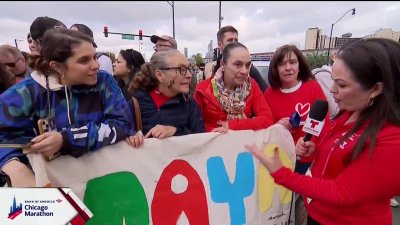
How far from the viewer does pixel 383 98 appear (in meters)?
1.29

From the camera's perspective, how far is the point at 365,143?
1.28 meters

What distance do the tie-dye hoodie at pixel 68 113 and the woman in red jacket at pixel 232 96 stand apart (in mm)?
991

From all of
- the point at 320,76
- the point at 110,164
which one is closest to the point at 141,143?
the point at 110,164

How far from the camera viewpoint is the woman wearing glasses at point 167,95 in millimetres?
2246

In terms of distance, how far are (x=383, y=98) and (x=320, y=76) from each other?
2147 millimetres

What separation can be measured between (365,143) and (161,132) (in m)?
1.23

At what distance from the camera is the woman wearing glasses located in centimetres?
225

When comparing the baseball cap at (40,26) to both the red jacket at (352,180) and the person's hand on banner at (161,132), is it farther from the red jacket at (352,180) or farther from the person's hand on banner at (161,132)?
the red jacket at (352,180)

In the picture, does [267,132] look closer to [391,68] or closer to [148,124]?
[148,124]

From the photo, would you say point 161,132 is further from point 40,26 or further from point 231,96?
point 40,26

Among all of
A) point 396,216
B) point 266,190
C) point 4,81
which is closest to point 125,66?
point 4,81

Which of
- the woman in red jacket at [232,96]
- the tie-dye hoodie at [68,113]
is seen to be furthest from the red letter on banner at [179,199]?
the woman in red jacket at [232,96]

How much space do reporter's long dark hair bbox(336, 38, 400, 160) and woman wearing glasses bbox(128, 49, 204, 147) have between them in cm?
127

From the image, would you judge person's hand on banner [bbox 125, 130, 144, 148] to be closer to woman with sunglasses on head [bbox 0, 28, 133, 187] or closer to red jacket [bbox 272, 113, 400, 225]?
woman with sunglasses on head [bbox 0, 28, 133, 187]
